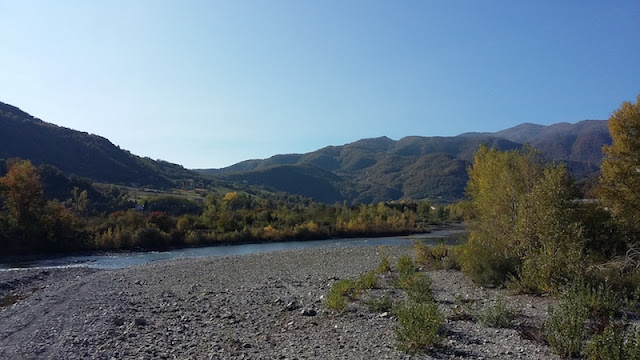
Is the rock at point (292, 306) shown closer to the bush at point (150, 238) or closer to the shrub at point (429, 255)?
the shrub at point (429, 255)

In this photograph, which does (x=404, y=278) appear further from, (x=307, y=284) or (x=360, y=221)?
(x=360, y=221)

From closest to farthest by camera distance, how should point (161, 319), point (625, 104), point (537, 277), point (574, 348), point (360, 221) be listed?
1. point (574, 348)
2. point (161, 319)
3. point (537, 277)
4. point (625, 104)
5. point (360, 221)

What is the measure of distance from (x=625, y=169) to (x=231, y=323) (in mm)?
18495

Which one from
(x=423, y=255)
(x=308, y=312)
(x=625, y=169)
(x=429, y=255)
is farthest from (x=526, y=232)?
(x=429, y=255)

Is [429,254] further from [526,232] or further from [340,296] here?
[340,296]

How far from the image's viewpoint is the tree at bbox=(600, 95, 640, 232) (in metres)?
20.0

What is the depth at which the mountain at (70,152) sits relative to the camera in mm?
116812

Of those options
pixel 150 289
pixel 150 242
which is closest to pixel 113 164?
pixel 150 242

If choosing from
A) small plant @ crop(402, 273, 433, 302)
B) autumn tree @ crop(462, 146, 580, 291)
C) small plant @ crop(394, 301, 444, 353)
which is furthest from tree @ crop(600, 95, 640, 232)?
small plant @ crop(394, 301, 444, 353)

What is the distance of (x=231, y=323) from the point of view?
1412cm

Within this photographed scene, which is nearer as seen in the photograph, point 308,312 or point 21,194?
point 308,312

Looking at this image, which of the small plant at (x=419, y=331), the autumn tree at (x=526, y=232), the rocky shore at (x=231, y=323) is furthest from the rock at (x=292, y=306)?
the autumn tree at (x=526, y=232)

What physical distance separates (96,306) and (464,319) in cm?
1407

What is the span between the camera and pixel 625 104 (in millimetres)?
20641
